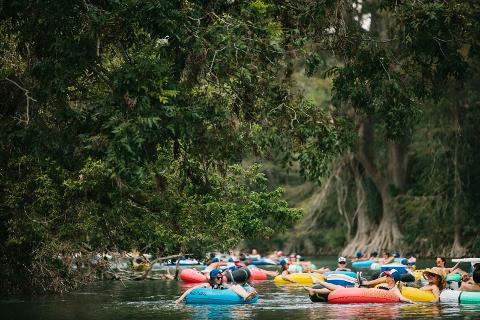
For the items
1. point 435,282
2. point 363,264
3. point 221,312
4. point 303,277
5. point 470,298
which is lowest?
point 221,312

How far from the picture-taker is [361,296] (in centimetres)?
2136

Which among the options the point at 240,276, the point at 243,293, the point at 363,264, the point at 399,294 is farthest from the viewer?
the point at 363,264

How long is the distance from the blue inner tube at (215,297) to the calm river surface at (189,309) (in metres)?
0.35

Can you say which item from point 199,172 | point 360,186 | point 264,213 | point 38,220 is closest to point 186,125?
point 199,172

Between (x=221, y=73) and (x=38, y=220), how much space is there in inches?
340

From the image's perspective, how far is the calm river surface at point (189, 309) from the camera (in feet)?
60.8

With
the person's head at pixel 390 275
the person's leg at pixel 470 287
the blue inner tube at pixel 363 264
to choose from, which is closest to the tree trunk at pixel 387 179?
the blue inner tube at pixel 363 264

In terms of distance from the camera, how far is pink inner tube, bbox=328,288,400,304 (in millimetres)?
21312

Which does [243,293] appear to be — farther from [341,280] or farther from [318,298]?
[341,280]

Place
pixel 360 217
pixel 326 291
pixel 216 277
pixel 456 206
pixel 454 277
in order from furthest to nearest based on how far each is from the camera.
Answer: pixel 360 217 < pixel 456 206 < pixel 454 277 < pixel 216 277 < pixel 326 291

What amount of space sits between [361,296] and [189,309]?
3.93 metres

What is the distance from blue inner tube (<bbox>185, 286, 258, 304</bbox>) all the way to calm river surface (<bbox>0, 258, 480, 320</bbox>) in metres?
0.35

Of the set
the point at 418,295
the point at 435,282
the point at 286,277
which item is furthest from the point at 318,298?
the point at 286,277

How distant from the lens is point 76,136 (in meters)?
→ 14.8
